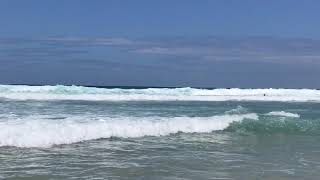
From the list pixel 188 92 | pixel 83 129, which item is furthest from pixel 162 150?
pixel 188 92

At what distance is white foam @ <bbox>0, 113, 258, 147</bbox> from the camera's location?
32.2ft

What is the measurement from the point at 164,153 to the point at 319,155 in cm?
269

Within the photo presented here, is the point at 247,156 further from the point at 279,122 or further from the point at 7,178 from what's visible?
the point at 279,122

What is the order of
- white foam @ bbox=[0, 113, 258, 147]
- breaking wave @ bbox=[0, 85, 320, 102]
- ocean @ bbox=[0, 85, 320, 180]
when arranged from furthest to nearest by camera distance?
breaking wave @ bbox=[0, 85, 320, 102]
white foam @ bbox=[0, 113, 258, 147]
ocean @ bbox=[0, 85, 320, 180]

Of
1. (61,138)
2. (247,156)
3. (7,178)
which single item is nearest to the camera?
(7,178)

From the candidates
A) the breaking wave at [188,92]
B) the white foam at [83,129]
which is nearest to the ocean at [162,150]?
the white foam at [83,129]

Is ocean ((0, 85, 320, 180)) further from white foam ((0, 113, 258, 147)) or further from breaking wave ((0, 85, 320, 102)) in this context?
breaking wave ((0, 85, 320, 102))

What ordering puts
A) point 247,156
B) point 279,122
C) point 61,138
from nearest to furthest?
point 247,156 → point 61,138 → point 279,122

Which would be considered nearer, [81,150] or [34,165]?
[34,165]

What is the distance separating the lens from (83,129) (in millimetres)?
11430

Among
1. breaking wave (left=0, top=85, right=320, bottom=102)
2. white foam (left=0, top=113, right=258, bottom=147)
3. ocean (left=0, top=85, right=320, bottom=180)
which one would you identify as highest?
breaking wave (left=0, top=85, right=320, bottom=102)

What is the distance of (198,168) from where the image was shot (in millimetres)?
7672

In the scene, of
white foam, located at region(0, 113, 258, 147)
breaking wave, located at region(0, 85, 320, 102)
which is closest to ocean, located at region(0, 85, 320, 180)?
white foam, located at region(0, 113, 258, 147)

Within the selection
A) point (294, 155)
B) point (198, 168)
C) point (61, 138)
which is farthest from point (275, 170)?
point (61, 138)
